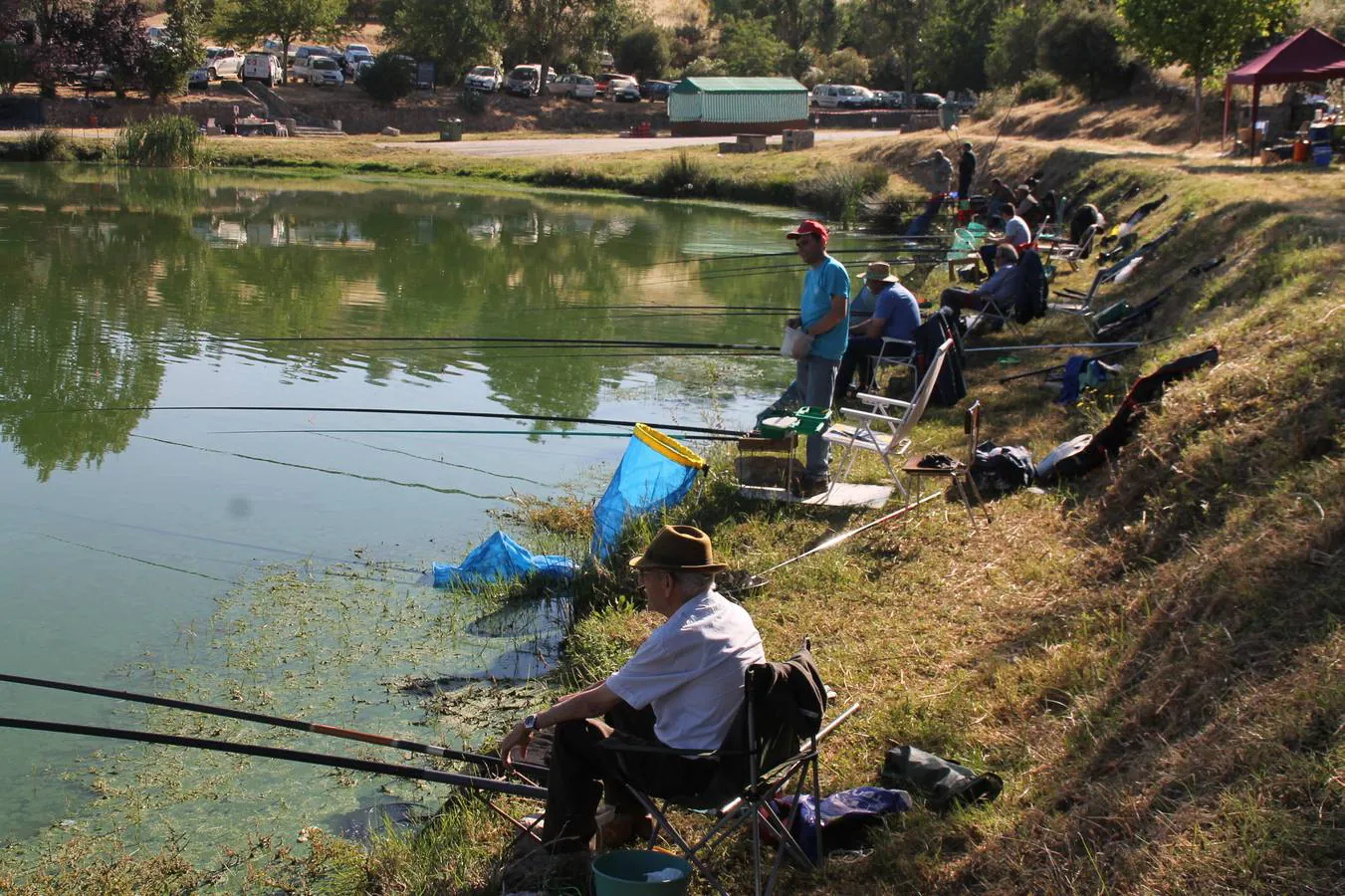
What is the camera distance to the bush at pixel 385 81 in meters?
51.1

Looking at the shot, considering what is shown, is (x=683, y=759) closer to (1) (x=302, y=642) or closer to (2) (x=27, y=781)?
(2) (x=27, y=781)

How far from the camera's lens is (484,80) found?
53.9 meters

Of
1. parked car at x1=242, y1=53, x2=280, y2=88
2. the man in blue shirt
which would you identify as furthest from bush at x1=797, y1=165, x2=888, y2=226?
parked car at x1=242, y1=53, x2=280, y2=88

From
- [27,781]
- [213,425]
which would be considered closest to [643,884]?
[27,781]

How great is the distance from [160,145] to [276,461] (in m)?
31.9

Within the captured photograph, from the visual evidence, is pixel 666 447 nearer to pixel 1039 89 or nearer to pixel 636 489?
pixel 636 489

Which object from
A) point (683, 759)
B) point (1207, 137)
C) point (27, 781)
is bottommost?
point (27, 781)

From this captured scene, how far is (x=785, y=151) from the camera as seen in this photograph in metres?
39.4

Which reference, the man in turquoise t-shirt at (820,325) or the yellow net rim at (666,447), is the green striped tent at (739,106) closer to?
the man in turquoise t-shirt at (820,325)

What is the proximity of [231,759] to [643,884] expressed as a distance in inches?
105

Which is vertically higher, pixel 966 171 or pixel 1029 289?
pixel 966 171

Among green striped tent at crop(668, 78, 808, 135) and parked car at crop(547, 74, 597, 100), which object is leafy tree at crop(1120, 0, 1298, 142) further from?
parked car at crop(547, 74, 597, 100)

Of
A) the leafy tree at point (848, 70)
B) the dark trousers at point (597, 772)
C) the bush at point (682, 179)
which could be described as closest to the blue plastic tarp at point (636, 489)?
the dark trousers at point (597, 772)

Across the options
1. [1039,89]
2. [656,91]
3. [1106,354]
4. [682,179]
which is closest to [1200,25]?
[682,179]
